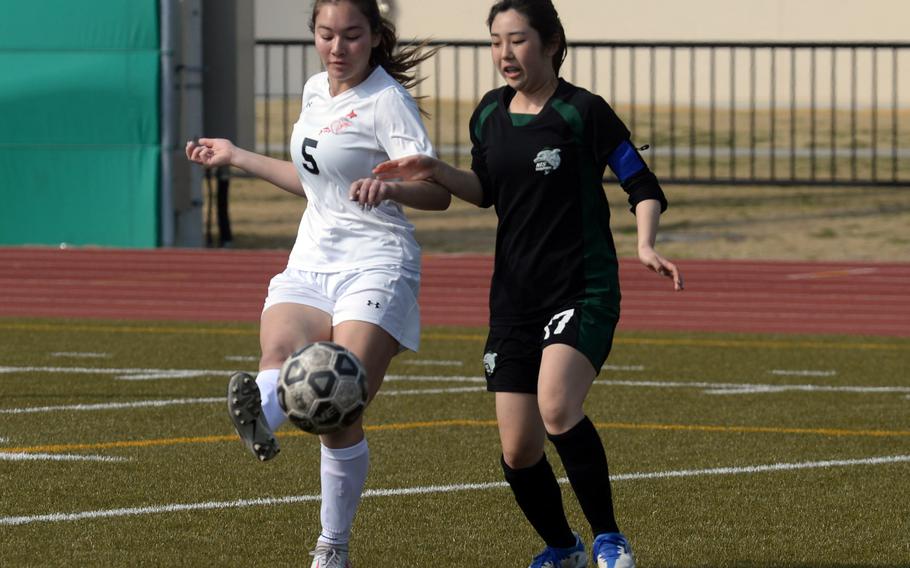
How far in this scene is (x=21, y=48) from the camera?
751 inches

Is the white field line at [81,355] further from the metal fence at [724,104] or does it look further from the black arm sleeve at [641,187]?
the metal fence at [724,104]

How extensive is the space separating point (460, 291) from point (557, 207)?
1087cm

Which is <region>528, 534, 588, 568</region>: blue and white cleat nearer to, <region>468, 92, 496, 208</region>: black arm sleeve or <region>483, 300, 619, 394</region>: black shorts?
<region>483, 300, 619, 394</region>: black shorts

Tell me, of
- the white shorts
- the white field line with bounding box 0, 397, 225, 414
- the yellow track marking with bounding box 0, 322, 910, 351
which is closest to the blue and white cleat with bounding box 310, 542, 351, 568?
the white shorts

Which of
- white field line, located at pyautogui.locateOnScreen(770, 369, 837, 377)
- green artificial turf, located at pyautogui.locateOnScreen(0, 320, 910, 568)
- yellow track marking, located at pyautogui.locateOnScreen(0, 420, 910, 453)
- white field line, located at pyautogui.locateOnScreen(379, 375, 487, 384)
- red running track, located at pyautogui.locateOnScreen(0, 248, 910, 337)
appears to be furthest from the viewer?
red running track, located at pyautogui.locateOnScreen(0, 248, 910, 337)

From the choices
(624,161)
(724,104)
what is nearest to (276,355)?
(624,161)

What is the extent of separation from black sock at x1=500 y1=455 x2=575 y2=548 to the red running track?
9.52 meters

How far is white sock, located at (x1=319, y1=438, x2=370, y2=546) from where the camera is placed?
5.95m

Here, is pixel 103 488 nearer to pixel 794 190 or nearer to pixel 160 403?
pixel 160 403

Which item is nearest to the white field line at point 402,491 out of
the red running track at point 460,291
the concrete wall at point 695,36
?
the red running track at point 460,291

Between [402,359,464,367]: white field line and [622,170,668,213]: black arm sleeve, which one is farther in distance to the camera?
[402,359,464,367]: white field line

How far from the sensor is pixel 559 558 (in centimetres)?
605

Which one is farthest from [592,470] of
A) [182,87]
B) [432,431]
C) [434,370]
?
[182,87]

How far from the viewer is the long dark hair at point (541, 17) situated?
5.98 meters
